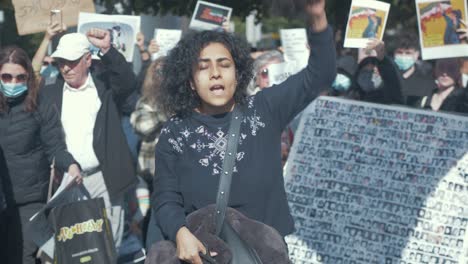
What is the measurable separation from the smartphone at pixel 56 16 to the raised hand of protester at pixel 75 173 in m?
1.52

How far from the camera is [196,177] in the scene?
13.8 feet

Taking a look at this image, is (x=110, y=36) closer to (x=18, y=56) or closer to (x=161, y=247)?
(x=18, y=56)

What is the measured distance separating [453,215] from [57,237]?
8.87ft

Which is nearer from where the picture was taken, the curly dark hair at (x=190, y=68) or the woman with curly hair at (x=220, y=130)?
the woman with curly hair at (x=220, y=130)

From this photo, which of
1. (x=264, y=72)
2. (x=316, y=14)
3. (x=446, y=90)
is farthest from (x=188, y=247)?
(x=264, y=72)

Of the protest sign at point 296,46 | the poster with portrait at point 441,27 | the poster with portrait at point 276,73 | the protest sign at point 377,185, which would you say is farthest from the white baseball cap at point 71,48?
the poster with portrait at point 441,27

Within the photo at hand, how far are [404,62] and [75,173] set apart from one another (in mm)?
3194

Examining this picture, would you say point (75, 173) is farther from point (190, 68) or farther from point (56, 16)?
point (190, 68)

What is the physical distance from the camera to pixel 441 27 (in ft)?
22.8

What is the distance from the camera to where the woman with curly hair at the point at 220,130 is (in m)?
4.20

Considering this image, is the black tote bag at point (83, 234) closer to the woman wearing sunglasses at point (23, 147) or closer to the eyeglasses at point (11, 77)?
the woman wearing sunglasses at point (23, 147)

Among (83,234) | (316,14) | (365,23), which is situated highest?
(316,14)

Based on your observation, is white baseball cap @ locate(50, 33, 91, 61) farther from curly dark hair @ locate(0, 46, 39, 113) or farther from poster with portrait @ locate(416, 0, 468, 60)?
poster with portrait @ locate(416, 0, 468, 60)

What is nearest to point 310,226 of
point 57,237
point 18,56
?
point 57,237
